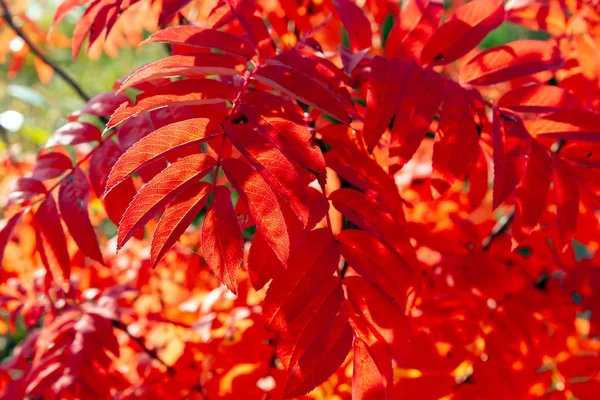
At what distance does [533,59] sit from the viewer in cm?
75

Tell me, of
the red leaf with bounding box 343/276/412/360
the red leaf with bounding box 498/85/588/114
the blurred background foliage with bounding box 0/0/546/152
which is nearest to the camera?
the red leaf with bounding box 343/276/412/360

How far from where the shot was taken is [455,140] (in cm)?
71

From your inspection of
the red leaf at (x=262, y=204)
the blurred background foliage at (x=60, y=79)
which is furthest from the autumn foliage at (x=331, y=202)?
the blurred background foliage at (x=60, y=79)

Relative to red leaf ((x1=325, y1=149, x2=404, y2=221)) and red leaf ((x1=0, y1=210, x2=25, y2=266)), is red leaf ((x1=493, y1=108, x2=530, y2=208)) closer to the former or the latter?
red leaf ((x1=325, y1=149, x2=404, y2=221))

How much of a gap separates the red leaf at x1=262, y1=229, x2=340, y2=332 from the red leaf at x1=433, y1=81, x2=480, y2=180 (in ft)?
0.57

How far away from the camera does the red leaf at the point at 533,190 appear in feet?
2.35

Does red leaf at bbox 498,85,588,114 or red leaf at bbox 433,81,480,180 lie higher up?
red leaf at bbox 433,81,480,180

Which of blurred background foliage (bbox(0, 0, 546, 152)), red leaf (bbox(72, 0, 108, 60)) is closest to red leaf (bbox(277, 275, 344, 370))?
red leaf (bbox(72, 0, 108, 60))

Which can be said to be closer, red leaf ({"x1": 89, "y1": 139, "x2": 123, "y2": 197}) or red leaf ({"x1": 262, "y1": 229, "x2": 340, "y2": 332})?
red leaf ({"x1": 262, "y1": 229, "x2": 340, "y2": 332})

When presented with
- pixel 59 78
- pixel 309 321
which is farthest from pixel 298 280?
pixel 59 78

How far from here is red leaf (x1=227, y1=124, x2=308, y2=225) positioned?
0.55m

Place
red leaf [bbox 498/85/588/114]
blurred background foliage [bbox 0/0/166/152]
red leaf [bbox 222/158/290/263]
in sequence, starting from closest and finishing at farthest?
1. red leaf [bbox 222/158/290/263]
2. red leaf [bbox 498/85/588/114]
3. blurred background foliage [bbox 0/0/166/152]

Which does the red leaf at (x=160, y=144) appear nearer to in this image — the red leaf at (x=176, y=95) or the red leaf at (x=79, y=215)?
the red leaf at (x=176, y=95)

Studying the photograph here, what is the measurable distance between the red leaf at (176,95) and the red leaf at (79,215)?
0.79 feet
